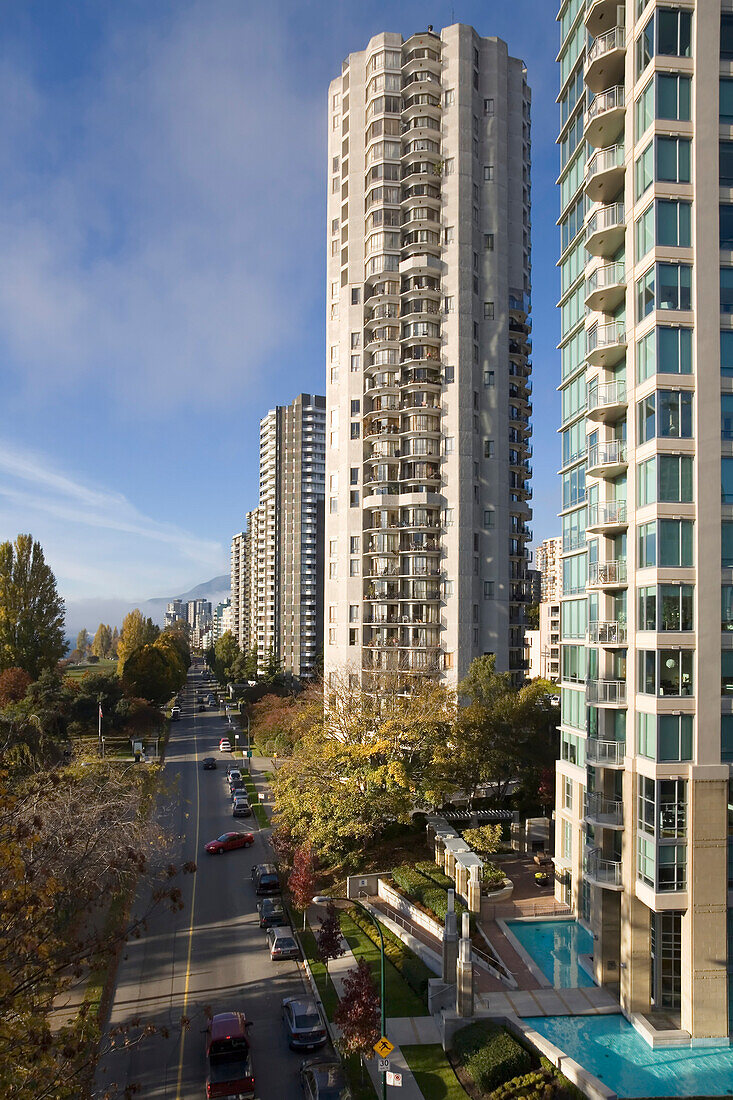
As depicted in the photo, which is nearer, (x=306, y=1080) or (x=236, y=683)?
(x=306, y=1080)

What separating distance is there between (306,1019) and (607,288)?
91.7 feet

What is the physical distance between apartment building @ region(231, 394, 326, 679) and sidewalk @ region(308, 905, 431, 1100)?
330 feet

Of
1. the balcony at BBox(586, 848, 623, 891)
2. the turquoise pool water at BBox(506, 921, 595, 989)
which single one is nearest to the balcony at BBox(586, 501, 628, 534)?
the balcony at BBox(586, 848, 623, 891)

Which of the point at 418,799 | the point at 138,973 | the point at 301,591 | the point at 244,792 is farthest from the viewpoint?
the point at 301,591

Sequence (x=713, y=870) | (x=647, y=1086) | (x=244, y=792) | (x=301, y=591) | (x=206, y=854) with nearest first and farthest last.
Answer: (x=647, y=1086)
(x=713, y=870)
(x=206, y=854)
(x=244, y=792)
(x=301, y=591)

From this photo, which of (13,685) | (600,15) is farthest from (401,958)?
→ (13,685)

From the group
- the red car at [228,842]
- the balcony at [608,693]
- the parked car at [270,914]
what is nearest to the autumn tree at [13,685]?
the red car at [228,842]

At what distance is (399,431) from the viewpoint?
66.0 m

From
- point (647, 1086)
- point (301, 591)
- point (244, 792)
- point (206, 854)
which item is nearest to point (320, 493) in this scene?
point (301, 591)

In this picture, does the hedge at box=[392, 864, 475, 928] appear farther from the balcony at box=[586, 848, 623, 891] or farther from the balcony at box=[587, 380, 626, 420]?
the balcony at box=[587, 380, 626, 420]

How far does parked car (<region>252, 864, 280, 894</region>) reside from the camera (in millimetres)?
38594

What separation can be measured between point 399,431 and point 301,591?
73418 mm

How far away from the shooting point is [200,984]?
Answer: 29.0 metres

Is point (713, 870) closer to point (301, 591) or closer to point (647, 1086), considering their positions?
point (647, 1086)
